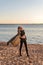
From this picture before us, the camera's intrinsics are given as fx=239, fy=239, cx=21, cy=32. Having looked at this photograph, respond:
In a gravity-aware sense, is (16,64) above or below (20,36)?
below

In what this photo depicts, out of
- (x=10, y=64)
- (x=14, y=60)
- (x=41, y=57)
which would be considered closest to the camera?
(x=10, y=64)

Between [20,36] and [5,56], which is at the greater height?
[20,36]

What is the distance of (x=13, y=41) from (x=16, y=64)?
3.28 m

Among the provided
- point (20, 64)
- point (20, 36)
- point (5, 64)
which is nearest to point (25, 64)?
point (20, 64)

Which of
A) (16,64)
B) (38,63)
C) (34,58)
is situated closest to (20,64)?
(16,64)

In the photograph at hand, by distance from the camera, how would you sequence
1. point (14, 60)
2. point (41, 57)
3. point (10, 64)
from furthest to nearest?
1. point (41, 57)
2. point (14, 60)
3. point (10, 64)

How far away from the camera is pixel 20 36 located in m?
14.9

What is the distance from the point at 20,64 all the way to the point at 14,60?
112 centimetres

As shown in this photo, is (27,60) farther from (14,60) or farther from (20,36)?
(20,36)

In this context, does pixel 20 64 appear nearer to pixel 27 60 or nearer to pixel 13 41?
pixel 27 60

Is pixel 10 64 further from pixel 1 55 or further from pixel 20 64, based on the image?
pixel 1 55

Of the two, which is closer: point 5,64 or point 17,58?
point 5,64

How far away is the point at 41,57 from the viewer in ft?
50.0

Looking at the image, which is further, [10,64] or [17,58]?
[17,58]
